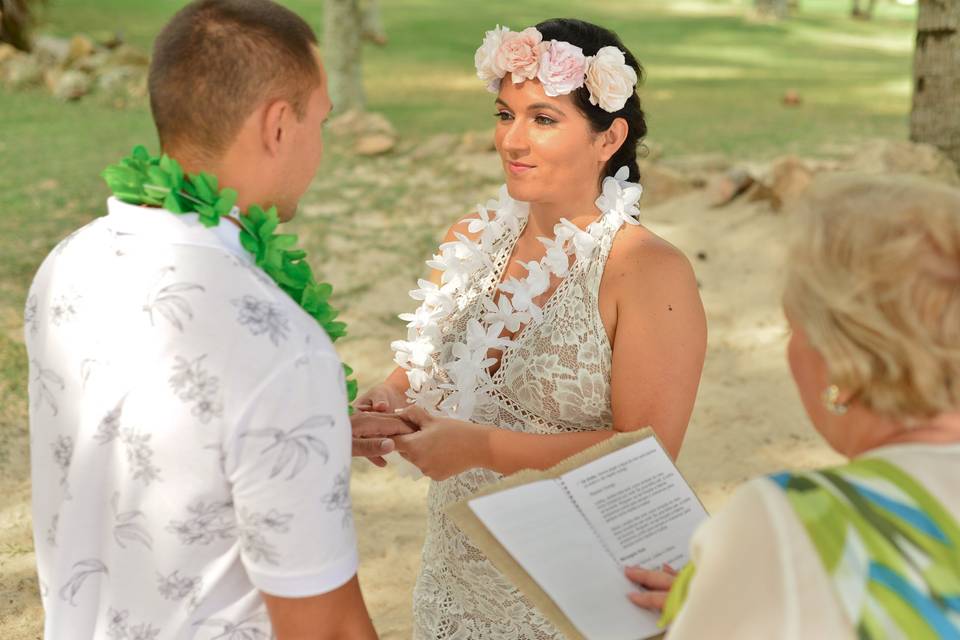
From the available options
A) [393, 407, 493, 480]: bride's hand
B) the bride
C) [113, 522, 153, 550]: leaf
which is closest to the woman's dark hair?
the bride

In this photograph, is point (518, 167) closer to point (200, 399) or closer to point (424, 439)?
point (424, 439)

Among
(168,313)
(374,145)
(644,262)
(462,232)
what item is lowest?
(374,145)

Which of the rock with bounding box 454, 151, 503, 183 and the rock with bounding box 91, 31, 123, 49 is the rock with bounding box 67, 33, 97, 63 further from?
the rock with bounding box 454, 151, 503, 183

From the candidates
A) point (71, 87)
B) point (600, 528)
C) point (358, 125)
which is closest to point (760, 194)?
point (358, 125)

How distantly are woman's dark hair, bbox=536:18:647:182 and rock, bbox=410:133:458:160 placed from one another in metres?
7.46

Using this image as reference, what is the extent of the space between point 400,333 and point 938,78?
393 centimetres

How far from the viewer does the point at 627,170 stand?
298cm

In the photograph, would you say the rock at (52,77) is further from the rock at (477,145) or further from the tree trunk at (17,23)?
the rock at (477,145)

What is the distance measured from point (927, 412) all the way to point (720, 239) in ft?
21.6

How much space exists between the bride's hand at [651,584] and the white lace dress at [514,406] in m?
0.74

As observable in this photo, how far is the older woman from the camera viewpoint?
57.5 inches

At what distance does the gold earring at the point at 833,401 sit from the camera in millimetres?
1645

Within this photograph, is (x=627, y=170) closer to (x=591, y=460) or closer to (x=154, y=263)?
(x=591, y=460)

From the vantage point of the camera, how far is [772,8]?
1043 inches
